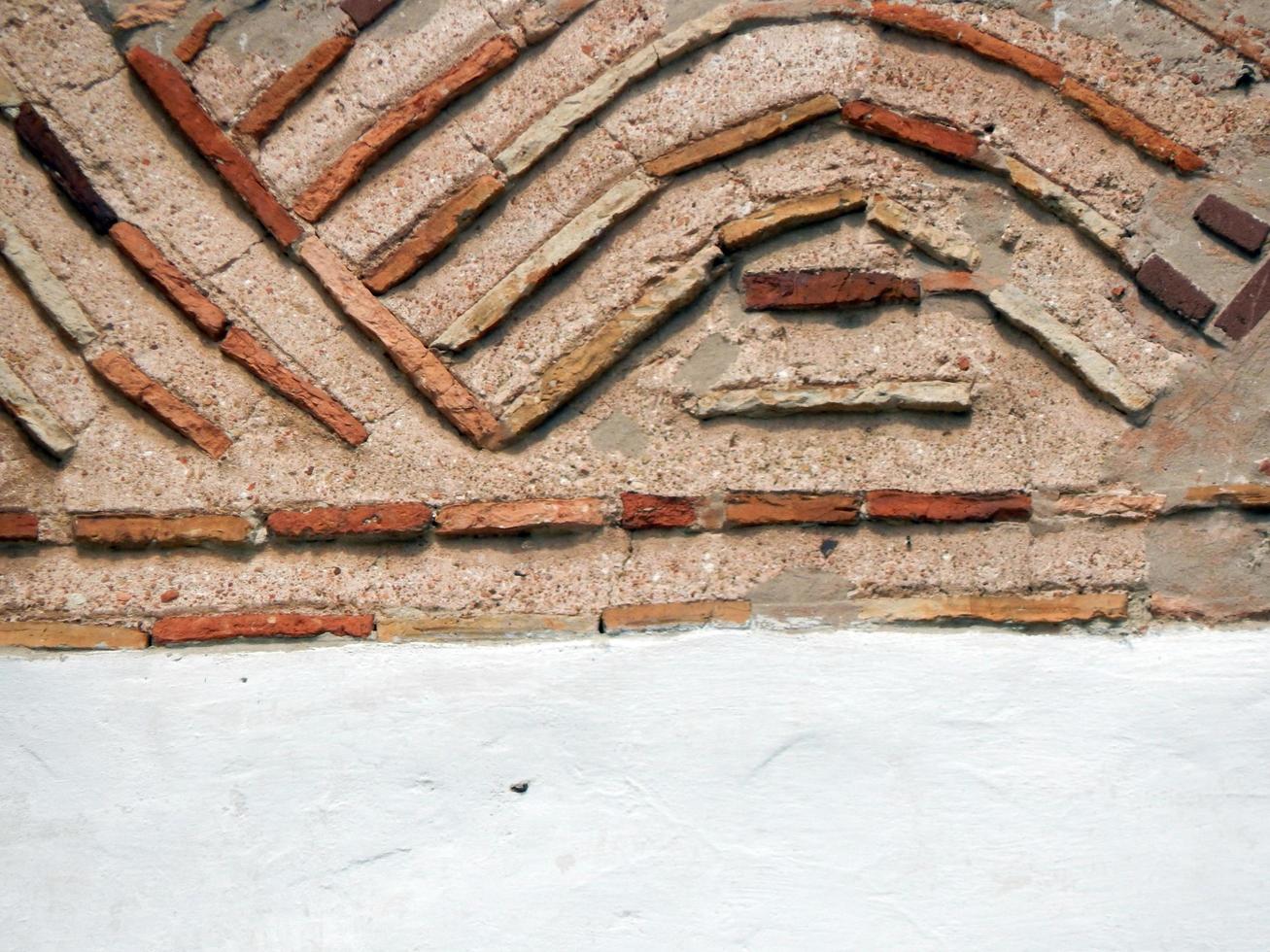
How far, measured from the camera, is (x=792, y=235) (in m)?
2.25

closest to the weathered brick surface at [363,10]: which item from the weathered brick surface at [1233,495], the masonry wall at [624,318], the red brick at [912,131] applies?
the masonry wall at [624,318]

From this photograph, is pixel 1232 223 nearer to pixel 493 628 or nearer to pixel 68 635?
pixel 493 628

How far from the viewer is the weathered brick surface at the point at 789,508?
215 centimetres

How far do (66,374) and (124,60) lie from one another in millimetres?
595

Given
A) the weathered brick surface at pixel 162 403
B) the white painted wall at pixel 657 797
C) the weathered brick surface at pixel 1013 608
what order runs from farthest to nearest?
the weathered brick surface at pixel 162 403, the weathered brick surface at pixel 1013 608, the white painted wall at pixel 657 797

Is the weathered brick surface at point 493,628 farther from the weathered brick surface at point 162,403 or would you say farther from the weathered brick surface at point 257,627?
the weathered brick surface at point 162,403

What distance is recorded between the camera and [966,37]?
2238mm

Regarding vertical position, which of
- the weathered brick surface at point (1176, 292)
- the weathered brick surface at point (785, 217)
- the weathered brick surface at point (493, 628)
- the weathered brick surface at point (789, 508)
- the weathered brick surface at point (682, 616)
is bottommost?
the weathered brick surface at point (493, 628)

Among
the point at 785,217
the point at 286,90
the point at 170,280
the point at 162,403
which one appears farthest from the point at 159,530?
the point at 785,217

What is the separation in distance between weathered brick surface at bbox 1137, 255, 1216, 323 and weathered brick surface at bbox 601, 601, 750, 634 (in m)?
0.92

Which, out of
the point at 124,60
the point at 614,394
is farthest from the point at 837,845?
the point at 124,60

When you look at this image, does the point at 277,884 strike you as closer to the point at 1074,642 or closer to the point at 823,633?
the point at 823,633

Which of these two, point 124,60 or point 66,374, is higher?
point 124,60

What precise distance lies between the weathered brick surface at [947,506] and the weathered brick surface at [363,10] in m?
1.27
